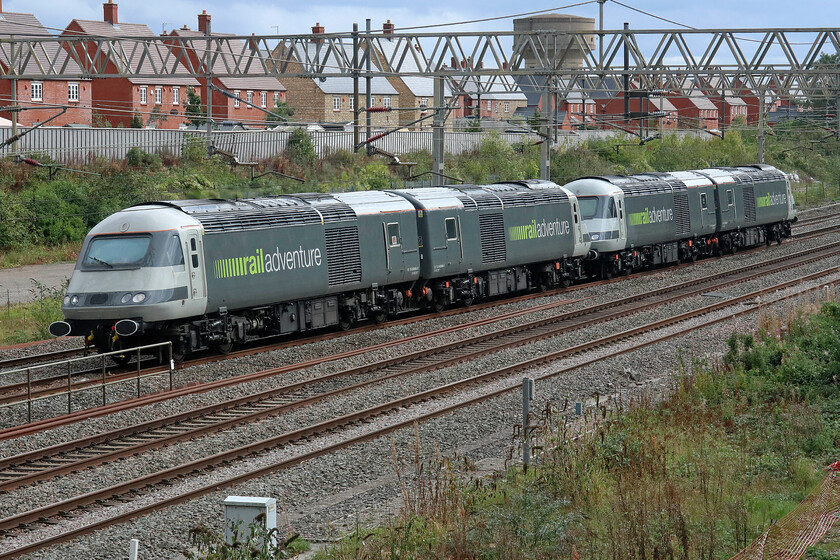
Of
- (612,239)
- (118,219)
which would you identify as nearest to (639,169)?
(612,239)

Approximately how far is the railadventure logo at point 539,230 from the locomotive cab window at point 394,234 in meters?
4.84

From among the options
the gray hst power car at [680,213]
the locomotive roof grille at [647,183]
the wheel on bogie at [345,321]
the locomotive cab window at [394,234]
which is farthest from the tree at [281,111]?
the wheel on bogie at [345,321]

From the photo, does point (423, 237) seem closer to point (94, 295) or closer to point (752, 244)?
point (94, 295)

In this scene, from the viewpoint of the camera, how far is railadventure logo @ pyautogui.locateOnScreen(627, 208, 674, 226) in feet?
114

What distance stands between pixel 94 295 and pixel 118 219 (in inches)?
58.9

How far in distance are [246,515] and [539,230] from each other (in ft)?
74.2

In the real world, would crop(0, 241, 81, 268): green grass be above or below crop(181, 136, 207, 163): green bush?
below

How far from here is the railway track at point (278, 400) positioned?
13594 mm

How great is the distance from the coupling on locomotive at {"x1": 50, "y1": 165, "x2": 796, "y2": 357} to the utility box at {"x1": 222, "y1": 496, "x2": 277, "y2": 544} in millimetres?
10357

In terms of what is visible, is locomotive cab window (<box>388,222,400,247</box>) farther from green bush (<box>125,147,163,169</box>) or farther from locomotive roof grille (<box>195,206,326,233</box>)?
green bush (<box>125,147,163,169</box>)

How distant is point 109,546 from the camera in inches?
415

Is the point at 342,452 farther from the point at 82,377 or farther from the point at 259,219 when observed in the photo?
the point at 259,219

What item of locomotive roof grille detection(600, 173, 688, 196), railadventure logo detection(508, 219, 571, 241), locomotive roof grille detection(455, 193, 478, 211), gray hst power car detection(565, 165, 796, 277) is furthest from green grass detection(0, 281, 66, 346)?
locomotive roof grille detection(600, 173, 688, 196)

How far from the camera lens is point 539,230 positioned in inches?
1212
